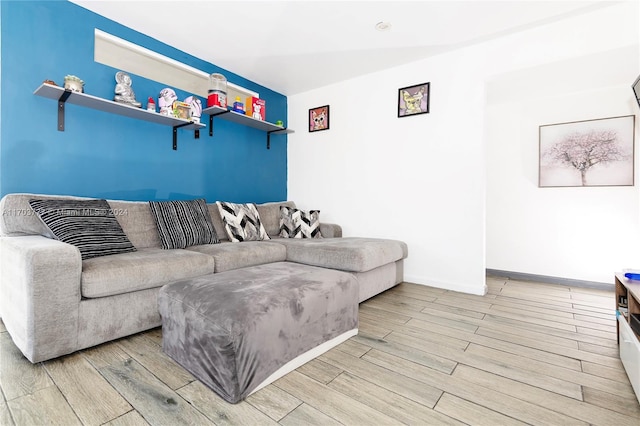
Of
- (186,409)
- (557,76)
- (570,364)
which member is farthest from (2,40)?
(557,76)

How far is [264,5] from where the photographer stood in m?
2.30

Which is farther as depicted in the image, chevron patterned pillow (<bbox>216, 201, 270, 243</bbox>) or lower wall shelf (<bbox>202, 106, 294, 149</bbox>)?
lower wall shelf (<bbox>202, 106, 294, 149</bbox>)

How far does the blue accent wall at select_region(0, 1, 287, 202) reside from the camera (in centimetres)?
208

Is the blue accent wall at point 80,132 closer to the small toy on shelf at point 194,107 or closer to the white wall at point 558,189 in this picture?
the small toy on shelf at point 194,107

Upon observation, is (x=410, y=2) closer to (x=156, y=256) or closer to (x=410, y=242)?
(x=410, y=242)

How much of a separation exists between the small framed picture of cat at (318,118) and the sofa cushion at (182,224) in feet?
6.03

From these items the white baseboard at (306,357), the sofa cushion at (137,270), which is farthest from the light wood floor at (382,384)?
the sofa cushion at (137,270)

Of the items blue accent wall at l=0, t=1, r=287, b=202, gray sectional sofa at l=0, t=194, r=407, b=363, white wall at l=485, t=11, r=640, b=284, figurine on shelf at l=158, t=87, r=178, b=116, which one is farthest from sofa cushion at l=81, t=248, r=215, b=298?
white wall at l=485, t=11, r=640, b=284

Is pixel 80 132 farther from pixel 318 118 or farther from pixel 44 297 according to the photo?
pixel 318 118

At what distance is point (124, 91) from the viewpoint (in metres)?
2.45

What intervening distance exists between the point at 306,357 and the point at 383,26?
2.57 m

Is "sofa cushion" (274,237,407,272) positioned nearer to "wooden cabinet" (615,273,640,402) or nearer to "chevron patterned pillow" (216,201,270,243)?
"chevron patterned pillow" (216,201,270,243)

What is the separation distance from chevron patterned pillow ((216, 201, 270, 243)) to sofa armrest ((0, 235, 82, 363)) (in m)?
1.38

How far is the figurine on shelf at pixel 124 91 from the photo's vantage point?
2432 mm
